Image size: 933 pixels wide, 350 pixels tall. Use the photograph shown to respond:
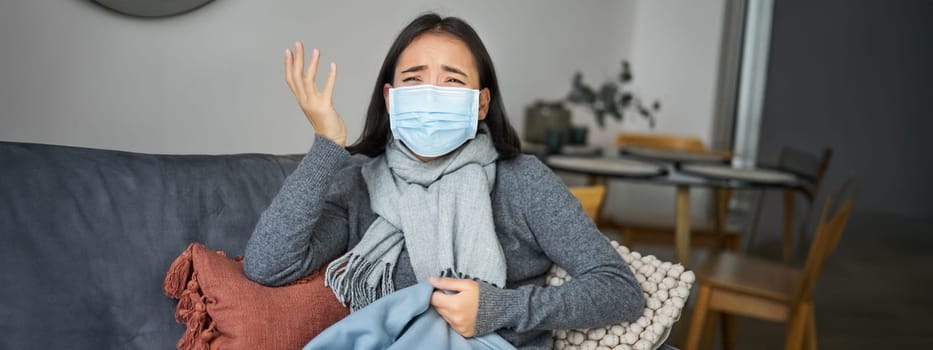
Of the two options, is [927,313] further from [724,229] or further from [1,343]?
[1,343]

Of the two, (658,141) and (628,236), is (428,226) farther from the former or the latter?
(658,141)

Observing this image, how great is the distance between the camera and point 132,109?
1.74m

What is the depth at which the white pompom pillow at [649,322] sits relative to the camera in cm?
133

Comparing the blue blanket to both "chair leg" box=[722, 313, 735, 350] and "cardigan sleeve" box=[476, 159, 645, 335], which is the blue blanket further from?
"chair leg" box=[722, 313, 735, 350]

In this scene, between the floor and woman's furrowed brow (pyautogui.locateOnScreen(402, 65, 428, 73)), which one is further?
the floor

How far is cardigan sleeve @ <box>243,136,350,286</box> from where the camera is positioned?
125 centimetres

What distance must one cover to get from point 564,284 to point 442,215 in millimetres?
239

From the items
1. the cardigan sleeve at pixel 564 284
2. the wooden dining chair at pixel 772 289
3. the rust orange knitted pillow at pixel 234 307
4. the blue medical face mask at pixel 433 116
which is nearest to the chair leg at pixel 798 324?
the wooden dining chair at pixel 772 289

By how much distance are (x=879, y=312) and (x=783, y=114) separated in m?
2.79

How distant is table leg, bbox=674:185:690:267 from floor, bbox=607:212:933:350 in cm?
32

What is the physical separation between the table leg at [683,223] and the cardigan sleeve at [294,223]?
1.83 m

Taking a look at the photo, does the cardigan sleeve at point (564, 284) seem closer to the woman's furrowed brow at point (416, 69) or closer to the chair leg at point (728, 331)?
the woman's furrowed brow at point (416, 69)

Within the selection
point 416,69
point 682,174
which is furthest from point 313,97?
point 682,174

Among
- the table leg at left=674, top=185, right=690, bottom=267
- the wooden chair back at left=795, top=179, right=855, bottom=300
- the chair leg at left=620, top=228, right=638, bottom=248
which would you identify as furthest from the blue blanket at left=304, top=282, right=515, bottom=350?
the chair leg at left=620, top=228, right=638, bottom=248
